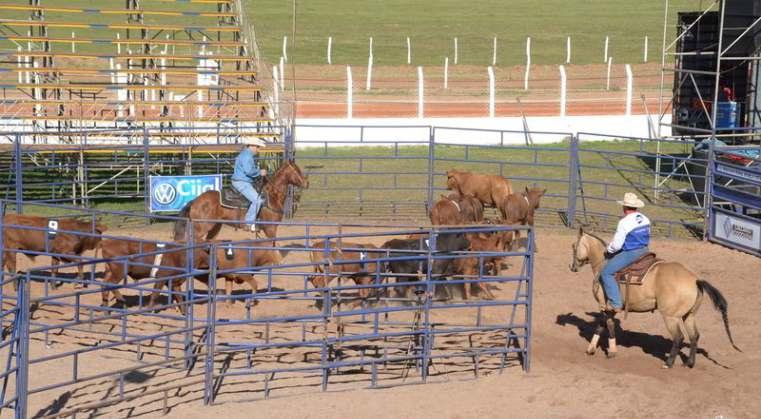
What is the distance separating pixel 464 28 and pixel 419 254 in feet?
149

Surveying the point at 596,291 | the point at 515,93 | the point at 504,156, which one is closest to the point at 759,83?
the point at 504,156

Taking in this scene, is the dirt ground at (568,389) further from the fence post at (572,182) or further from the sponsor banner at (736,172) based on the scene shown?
the fence post at (572,182)

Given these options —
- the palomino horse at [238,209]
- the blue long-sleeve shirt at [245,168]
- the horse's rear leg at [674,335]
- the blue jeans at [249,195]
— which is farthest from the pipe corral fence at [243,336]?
the blue long-sleeve shirt at [245,168]

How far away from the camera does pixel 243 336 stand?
1175 centimetres

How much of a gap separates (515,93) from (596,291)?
89.5ft

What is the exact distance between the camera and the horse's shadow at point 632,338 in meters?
11.7

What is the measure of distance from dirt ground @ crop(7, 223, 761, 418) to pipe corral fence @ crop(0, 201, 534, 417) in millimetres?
130

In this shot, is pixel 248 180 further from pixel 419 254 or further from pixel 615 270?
pixel 615 270

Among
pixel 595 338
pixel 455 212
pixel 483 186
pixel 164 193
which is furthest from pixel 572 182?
pixel 595 338

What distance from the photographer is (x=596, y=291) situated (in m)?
11.5

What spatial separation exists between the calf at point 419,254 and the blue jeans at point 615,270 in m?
1.87

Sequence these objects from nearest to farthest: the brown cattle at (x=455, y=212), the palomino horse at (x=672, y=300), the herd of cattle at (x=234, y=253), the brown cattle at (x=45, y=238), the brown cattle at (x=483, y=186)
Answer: the palomino horse at (x=672, y=300), the herd of cattle at (x=234, y=253), the brown cattle at (x=45, y=238), the brown cattle at (x=455, y=212), the brown cattle at (x=483, y=186)

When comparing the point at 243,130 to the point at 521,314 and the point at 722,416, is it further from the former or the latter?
the point at 722,416

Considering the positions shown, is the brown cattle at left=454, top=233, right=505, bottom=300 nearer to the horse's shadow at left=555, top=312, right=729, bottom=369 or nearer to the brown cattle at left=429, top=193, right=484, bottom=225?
the brown cattle at left=429, top=193, right=484, bottom=225
